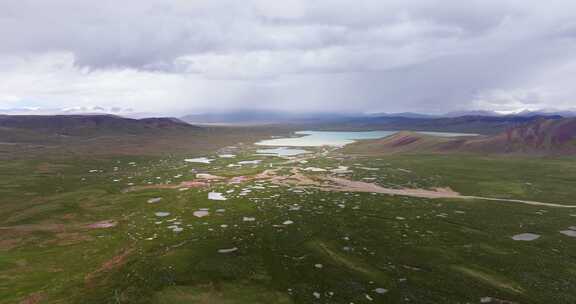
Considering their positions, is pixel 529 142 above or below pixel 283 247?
above

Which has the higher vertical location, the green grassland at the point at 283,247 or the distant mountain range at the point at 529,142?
the distant mountain range at the point at 529,142

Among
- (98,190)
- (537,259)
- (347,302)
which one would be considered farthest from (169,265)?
(98,190)

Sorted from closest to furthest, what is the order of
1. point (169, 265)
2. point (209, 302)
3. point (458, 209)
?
point (209, 302), point (169, 265), point (458, 209)

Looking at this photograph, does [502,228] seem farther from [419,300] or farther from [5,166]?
[5,166]

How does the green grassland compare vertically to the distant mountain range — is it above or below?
below

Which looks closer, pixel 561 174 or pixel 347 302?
pixel 347 302

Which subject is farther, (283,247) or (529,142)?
(529,142)

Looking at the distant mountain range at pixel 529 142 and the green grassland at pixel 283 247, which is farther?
the distant mountain range at pixel 529 142

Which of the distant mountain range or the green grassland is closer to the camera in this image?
the green grassland
